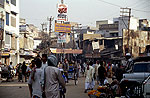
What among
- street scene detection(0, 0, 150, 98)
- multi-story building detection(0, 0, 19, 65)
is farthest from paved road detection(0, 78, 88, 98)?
multi-story building detection(0, 0, 19, 65)

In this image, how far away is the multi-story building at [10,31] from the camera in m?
40.8

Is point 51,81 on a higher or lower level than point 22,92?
higher

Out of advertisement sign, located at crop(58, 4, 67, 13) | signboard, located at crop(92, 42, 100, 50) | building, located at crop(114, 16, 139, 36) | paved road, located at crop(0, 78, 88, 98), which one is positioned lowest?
paved road, located at crop(0, 78, 88, 98)

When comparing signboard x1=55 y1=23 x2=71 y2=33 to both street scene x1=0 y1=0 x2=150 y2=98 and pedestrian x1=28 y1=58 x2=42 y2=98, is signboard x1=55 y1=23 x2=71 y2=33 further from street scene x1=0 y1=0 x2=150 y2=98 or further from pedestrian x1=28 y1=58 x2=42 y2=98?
pedestrian x1=28 y1=58 x2=42 y2=98

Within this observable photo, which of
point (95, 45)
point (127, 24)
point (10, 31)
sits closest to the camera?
point (10, 31)

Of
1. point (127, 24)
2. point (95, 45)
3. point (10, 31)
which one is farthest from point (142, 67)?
point (127, 24)

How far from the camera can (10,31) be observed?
44250 mm

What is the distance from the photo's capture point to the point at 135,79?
13.0 metres

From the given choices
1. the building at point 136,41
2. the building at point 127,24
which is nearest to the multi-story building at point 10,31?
the building at point 136,41

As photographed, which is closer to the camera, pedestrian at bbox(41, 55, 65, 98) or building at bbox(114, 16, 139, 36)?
pedestrian at bbox(41, 55, 65, 98)

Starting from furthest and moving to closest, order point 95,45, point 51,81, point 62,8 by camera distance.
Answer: point 62,8 → point 95,45 → point 51,81

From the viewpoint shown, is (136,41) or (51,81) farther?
(136,41)

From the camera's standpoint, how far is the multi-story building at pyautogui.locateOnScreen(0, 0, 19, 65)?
134ft

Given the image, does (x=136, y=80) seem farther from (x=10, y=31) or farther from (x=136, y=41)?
(x=136, y=41)
